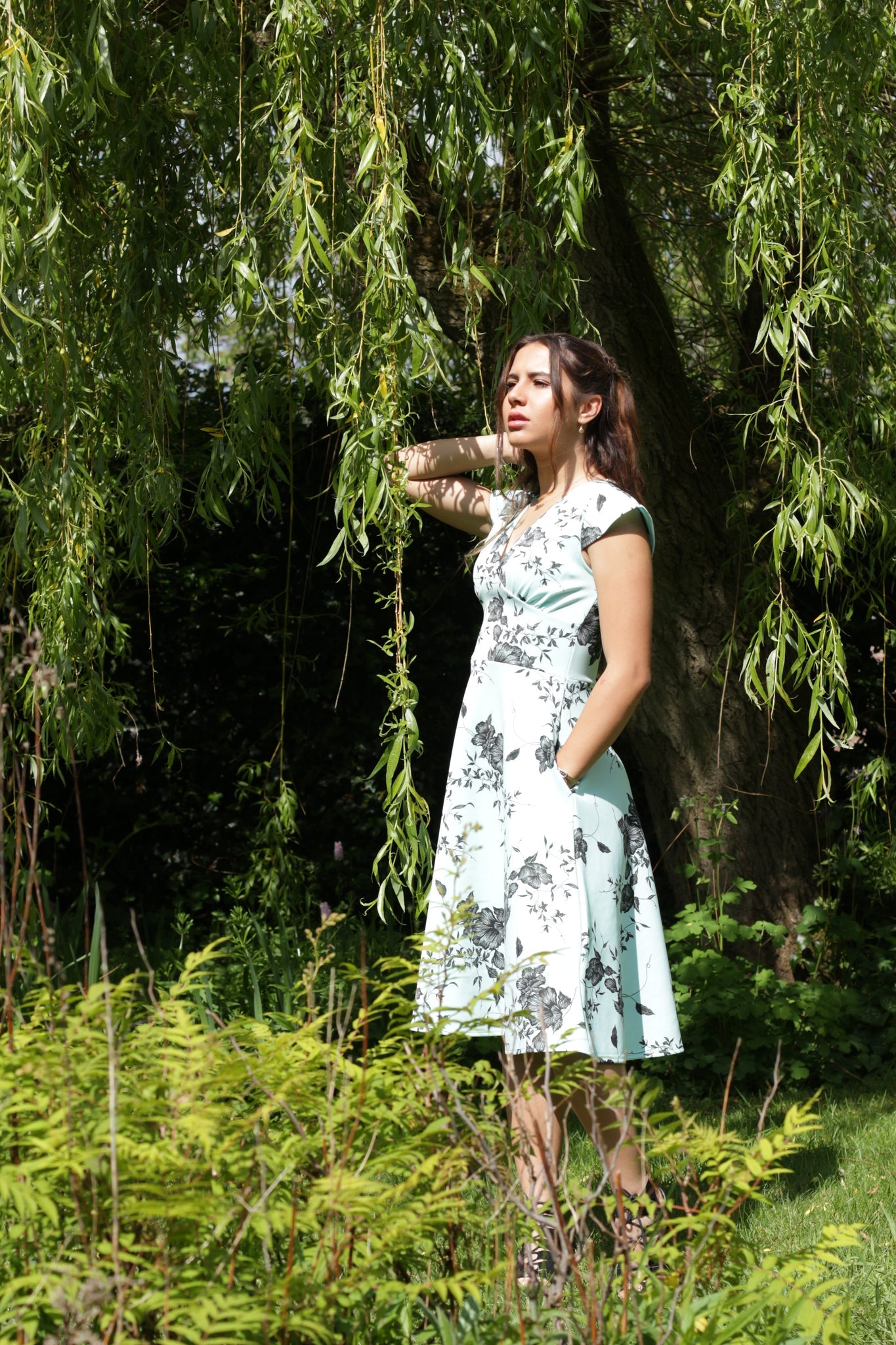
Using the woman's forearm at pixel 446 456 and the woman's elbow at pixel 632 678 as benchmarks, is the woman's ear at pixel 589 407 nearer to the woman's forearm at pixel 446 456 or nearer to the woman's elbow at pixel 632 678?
the woman's forearm at pixel 446 456

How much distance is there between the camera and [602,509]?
7.03 ft

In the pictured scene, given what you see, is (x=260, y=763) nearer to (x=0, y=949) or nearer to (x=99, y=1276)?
(x=0, y=949)

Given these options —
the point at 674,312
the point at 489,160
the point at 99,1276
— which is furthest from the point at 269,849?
the point at 99,1276

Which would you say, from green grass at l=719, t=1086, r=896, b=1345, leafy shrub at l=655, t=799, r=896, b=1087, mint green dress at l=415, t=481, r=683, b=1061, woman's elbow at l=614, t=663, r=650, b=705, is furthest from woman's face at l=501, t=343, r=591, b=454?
leafy shrub at l=655, t=799, r=896, b=1087

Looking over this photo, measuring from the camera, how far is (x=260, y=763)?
15.5 ft

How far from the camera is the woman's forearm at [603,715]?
2.06 m

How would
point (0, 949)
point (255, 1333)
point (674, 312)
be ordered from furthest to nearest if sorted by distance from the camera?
point (674, 312), point (0, 949), point (255, 1333)

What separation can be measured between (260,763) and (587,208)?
2.28 meters

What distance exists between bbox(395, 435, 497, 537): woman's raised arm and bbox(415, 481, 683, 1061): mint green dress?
26cm

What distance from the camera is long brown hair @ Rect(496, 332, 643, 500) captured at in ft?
7.38

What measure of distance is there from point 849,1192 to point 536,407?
1.84 metres

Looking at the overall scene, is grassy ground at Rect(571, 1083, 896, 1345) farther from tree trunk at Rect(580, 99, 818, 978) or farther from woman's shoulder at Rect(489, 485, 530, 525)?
woman's shoulder at Rect(489, 485, 530, 525)

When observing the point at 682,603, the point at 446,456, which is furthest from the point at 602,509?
the point at 682,603

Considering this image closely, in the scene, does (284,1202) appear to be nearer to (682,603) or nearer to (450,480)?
(450,480)
